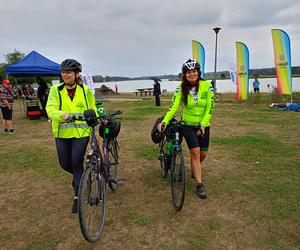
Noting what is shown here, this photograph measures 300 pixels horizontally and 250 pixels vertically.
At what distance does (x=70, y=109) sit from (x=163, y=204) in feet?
6.15

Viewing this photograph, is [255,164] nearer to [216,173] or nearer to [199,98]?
[216,173]

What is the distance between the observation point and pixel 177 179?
382 cm

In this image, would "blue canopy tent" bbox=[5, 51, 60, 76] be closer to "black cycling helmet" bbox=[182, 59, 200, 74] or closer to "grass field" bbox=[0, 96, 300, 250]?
"grass field" bbox=[0, 96, 300, 250]

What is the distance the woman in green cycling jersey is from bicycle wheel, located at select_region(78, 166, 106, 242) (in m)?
1.29

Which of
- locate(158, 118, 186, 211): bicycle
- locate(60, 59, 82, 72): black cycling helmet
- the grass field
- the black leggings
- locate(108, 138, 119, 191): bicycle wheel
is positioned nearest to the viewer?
the grass field

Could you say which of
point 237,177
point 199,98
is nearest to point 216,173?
point 237,177

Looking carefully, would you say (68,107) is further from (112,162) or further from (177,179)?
(177,179)

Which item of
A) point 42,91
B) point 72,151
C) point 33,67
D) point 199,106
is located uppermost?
point 33,67

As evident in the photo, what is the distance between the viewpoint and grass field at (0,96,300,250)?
3.12m

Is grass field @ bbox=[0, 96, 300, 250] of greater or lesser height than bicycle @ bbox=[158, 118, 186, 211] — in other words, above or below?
below

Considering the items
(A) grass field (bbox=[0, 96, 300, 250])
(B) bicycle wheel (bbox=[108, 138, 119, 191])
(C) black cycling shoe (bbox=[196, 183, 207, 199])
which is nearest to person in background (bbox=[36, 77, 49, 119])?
(A) grass field (bbox=[0, 96, 300, 250])

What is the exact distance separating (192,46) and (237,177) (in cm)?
1770

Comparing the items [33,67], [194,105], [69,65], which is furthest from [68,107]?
[33,67]

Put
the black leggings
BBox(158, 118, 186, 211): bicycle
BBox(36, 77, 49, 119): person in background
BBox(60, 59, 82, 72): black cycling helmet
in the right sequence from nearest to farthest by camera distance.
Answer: BBox(60, 59, 82, 72): black cycling helmet → the black leggings → BBox(158, 118, 186, 211): bicycle → BBox(36, 77, 49, 119): person in background
